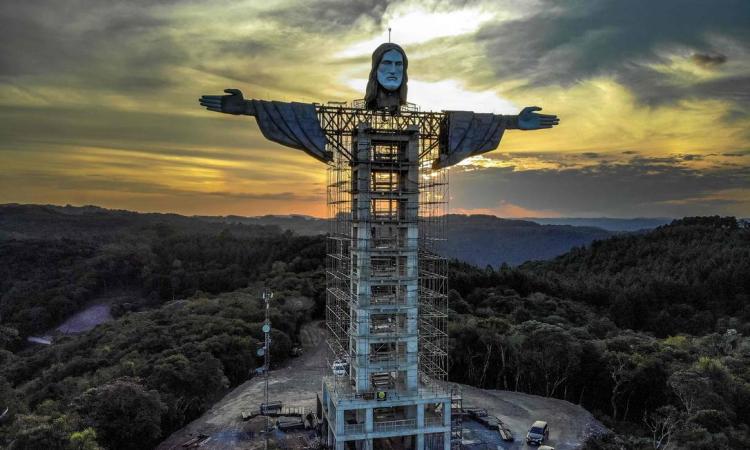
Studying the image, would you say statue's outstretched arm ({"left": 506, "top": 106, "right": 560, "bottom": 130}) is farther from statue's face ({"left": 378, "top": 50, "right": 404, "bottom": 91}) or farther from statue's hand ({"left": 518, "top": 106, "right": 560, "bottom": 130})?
statue's face ({"left": 378, "top": 50, "right": 404, "bottom": 91})

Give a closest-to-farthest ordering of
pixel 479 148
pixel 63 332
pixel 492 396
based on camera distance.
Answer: pixel 479 148
pixel 492 396
pixel 63 332

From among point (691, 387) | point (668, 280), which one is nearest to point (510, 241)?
point (668, 280)

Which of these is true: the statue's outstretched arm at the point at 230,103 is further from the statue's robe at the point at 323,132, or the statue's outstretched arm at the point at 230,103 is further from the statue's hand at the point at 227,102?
the statue's robe at the point at 323,132

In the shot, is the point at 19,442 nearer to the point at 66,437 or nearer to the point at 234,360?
the point at 66,437

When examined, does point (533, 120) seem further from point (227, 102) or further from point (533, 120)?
point (227, 102)

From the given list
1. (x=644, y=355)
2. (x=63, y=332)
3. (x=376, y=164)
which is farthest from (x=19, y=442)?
(x=63, y=332)

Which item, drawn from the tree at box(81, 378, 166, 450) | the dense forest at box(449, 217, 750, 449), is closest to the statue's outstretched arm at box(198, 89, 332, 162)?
the tree at box(81, 378, 166, 450)
